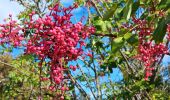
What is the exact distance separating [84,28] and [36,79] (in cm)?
555

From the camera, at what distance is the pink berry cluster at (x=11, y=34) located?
2955 mm

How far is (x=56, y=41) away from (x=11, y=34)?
0.40 metres

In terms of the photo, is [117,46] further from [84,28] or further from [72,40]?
[84,28]

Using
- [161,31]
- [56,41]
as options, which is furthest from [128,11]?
[56,41]

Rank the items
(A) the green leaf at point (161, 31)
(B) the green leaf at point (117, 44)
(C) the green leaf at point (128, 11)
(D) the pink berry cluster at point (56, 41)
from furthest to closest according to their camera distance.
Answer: (D) the pink berry cluster at point (56, 41) → (B) the green leaf at point (117, 44) → (C) the green leaf at point (128, 11) → (A) the green leaf at point (161, 31)

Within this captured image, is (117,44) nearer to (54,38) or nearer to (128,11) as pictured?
(128,11)

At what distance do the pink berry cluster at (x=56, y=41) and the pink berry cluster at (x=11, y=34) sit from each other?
0.09 meters

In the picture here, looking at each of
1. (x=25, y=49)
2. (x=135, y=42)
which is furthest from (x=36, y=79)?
(x=135, y=42)

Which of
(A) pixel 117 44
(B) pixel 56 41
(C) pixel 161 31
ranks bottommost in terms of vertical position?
(C) pixel 161 31

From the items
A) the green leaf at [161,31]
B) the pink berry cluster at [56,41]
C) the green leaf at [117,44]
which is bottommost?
the green leaf at [161,31]

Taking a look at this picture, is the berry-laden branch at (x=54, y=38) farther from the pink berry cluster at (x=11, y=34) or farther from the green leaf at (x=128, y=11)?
the green leaf at (x=128, y=11)

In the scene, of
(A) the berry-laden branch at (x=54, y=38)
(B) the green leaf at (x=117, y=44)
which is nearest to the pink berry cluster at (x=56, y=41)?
(A) the berry-laden branch at (x=54, y=38)

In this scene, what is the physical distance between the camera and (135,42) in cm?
251

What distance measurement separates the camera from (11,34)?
9.71ft
